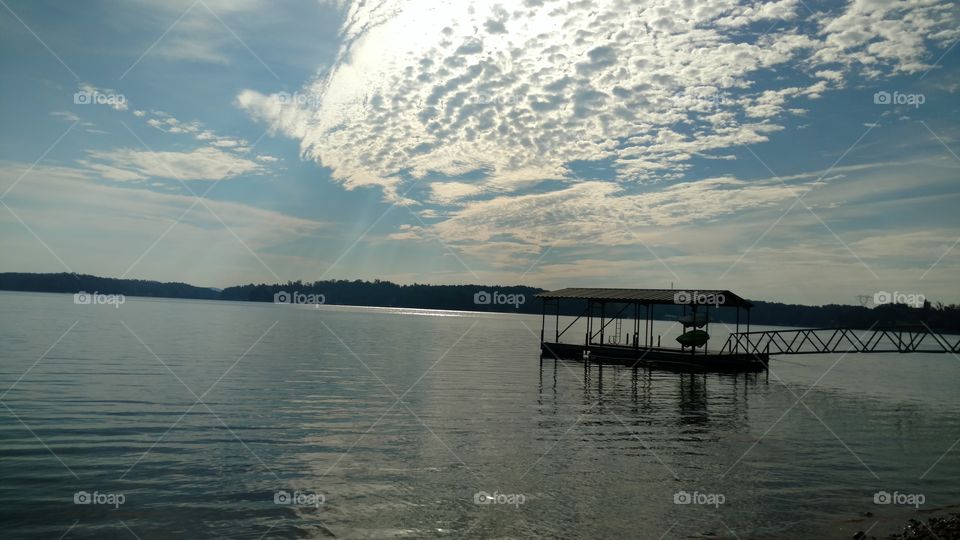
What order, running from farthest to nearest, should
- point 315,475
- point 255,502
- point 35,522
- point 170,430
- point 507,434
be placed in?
point 507,434 < point 170,430 < point 315,475 < point 255,502 < point 35,522

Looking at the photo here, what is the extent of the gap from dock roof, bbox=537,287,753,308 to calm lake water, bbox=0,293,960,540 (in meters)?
10.9

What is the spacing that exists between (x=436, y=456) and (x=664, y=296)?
40.5 meters

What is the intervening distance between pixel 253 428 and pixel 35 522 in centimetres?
1035

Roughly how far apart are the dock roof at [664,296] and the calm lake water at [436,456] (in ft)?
35.9

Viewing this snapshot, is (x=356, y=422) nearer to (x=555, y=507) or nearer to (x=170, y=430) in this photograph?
(x=170, y=430)

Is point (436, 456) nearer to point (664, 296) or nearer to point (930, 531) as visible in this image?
point (930, 531)

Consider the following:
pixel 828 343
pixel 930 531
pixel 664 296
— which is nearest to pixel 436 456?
pixel 930 531

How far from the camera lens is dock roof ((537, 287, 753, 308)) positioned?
53.0 meters

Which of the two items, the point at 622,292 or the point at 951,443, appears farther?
the point at 622,292

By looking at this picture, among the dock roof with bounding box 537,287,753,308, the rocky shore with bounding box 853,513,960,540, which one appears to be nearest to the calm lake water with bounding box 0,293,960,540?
the rocky shore with bounding box 853,513,960,540

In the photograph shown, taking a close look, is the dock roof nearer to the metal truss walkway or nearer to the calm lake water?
the metal truss walkway

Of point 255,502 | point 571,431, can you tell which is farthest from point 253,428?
point 571,431

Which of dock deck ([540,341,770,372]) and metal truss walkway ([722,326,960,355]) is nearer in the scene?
metal truss walkway ([722,326,960,355])

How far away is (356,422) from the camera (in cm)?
2594
